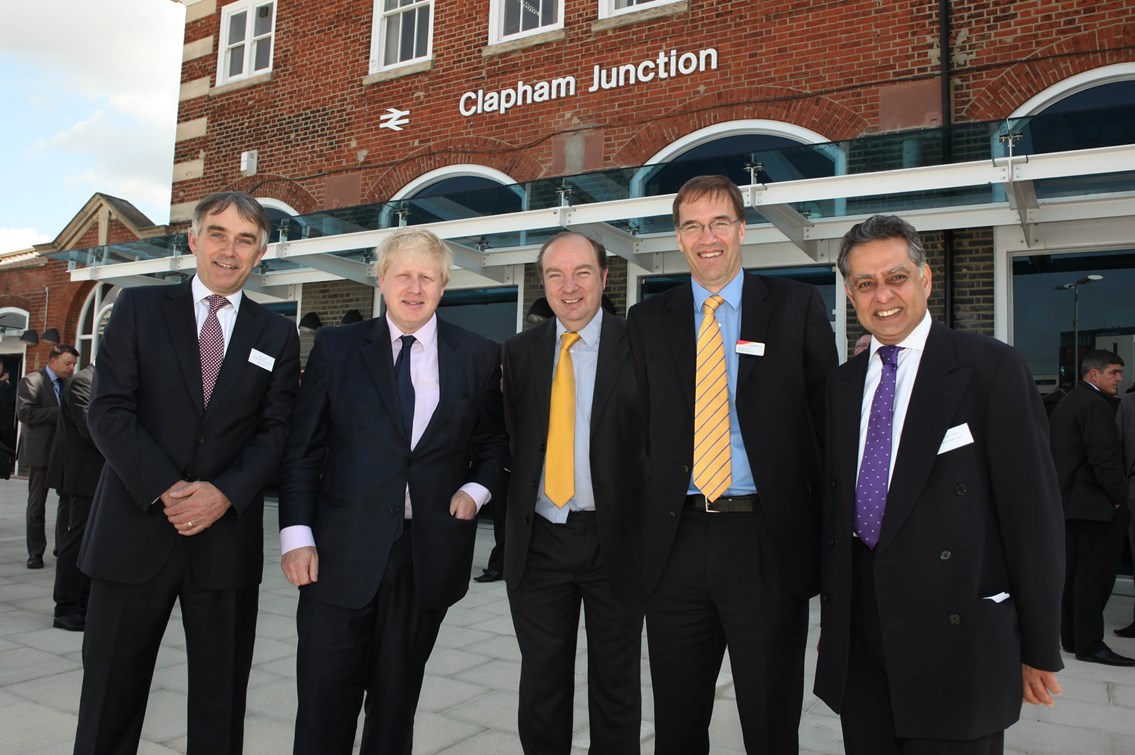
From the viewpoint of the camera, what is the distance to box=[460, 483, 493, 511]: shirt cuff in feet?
8.81

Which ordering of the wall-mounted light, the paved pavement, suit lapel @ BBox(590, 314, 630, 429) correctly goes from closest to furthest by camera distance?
1. suit lapel @ BBox(590, 314, 630, 429)
2. the paved pavement
3. the wall-mounted light

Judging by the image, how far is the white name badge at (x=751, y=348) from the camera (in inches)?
97.5

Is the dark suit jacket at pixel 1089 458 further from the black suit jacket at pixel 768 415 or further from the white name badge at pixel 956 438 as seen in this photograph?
the white name badge at pixel 956 438

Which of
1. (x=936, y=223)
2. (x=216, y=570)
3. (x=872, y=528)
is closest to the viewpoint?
(x=872, y=528)

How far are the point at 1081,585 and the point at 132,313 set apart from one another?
226 inches

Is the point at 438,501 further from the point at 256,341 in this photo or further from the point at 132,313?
the point at 132,313

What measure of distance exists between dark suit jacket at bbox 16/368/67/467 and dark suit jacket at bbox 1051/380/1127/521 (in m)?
8.23

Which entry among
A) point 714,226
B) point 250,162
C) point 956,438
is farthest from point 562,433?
point 250,162

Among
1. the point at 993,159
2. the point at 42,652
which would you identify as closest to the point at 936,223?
the point at 993,159

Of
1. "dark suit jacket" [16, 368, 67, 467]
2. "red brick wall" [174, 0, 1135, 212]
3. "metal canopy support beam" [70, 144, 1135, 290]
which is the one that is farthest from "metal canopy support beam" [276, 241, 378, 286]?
"dark suit jacket" [16, 368, 67, 467]

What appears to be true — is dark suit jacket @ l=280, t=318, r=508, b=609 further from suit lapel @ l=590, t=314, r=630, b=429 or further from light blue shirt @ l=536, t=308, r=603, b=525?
suit lapel @ l=590, t=314, r=630, b=429

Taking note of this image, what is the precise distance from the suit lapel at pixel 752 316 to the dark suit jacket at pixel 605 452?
371 mm

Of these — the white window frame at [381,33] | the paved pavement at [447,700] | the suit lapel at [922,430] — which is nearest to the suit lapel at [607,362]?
the suit lapel at [922,430]

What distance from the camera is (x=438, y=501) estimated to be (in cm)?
265
